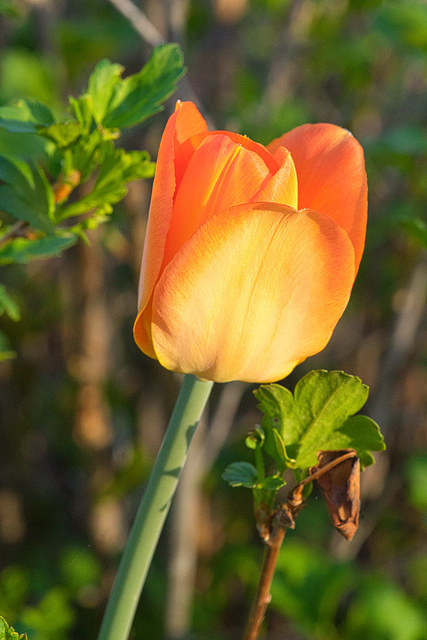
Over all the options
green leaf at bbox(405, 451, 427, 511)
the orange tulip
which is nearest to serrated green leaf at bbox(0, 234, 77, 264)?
the orange tulip

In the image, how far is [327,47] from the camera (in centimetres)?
129

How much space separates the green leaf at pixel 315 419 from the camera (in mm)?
272

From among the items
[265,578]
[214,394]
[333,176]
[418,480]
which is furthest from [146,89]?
[214,394]

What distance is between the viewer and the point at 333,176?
27 centimetres

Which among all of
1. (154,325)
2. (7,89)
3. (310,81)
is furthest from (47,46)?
(154,325)

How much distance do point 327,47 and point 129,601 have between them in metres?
1.24

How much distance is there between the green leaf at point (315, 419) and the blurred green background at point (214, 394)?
51 centimetres

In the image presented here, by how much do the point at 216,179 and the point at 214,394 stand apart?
48.1 inches

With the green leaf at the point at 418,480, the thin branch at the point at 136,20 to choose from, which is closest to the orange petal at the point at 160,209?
the thin branch at the point at 136,20

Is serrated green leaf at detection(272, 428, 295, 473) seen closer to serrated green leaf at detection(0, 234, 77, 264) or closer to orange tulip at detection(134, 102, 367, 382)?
orange tulip at detection(134, 102, 367, 382)

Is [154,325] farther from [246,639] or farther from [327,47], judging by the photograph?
[327,47]

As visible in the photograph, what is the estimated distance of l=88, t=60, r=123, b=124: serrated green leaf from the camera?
1.23ft

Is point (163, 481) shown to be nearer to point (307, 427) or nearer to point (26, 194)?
point (307, 427)

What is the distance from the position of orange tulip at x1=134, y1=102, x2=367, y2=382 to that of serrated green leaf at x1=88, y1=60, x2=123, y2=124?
13 cm
